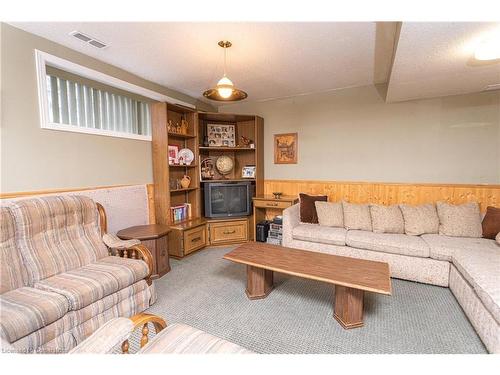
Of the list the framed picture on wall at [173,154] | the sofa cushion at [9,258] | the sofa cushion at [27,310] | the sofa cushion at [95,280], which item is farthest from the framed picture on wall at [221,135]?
the sofa cushion at [27,310]

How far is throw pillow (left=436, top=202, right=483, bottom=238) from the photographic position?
2.61 meters

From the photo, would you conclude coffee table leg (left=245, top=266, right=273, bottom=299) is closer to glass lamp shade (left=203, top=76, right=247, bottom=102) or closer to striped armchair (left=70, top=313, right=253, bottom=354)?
striped armchair (left=70, top=313, right=253, bottom=354)

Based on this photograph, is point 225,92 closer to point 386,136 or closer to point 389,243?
point 389,243

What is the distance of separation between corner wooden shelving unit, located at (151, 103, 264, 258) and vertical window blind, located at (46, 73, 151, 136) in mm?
212

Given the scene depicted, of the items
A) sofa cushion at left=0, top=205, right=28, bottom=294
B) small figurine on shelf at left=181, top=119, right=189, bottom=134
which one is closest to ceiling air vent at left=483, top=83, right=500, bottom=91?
small figurine on shelf at left=181, top=119, right=189, bottom=134

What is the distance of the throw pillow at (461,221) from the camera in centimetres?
261

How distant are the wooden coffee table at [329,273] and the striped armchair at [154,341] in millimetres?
889

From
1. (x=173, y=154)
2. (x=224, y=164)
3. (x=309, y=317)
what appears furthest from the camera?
(x=224, y=164)

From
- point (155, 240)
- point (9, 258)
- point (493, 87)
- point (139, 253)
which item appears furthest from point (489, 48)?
point (9, 258)

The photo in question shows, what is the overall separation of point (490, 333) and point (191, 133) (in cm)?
379

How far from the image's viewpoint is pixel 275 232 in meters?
3.75

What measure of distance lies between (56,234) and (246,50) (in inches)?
97.4
